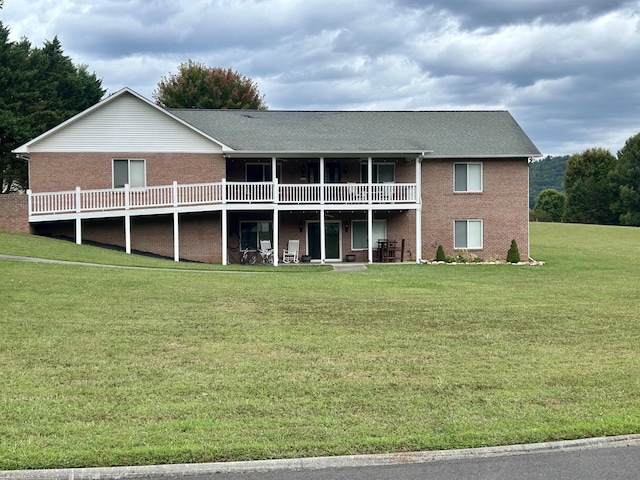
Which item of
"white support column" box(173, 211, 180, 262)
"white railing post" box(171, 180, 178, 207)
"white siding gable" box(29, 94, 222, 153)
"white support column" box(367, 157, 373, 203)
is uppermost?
"white siding gable" box(29, 94, 222, 153)

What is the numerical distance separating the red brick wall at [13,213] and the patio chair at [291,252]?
1042 cm

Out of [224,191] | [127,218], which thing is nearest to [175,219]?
[127,218]

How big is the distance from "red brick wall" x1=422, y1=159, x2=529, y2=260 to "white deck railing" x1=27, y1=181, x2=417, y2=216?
1.83 metres

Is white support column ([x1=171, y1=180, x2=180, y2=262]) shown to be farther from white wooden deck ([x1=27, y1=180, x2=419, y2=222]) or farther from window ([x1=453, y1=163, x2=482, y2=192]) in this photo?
window ([x1=453, y1=163, x2=482, y2=192])

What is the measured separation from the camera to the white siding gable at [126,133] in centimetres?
2822

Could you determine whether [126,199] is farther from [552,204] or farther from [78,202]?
[552,204]

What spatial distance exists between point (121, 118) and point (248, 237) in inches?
289

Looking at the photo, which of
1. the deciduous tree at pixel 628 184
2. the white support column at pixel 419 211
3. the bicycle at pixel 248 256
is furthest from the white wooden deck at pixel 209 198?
the deciduous tree at pixel 628 184

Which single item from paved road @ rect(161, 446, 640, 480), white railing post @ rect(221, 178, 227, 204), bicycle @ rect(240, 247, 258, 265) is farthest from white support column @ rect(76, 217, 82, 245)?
paved road @ rect(161, 446, 640, 480)

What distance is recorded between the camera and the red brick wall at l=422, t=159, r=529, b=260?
30.8 m

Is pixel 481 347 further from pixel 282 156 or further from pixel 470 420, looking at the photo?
pixel 282 156

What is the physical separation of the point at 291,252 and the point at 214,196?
4437 millimetres

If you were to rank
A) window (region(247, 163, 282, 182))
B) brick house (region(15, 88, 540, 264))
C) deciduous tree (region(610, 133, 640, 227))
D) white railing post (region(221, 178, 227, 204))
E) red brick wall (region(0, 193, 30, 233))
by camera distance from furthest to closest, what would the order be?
1. deciduous tree (region(610, 133, 640, 227))
2. window (region(247, 163, 282, 182))
3. brick house (region(15, 88, 540, 264))
4. white railing post (region(221, 178, 227, 204))
5. red brick wall (region(0, 193, 30, 233))

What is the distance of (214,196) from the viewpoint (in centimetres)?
2797
